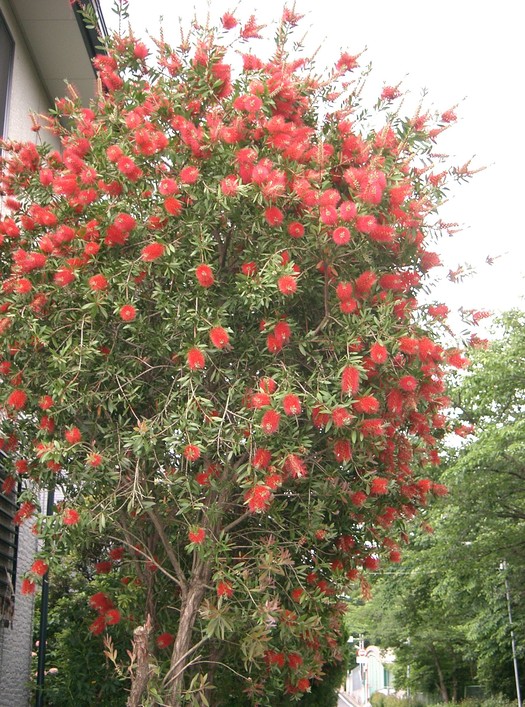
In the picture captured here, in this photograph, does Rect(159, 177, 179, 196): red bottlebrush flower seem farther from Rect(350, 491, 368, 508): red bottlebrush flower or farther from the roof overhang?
the roof overhang

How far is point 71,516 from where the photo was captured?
216 inches

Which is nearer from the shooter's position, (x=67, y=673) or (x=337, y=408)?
(x=337, y=408)

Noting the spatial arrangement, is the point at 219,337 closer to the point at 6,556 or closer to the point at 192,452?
the point at 192,452

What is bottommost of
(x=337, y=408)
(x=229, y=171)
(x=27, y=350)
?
(x=337, y=408)

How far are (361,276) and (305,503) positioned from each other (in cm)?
172

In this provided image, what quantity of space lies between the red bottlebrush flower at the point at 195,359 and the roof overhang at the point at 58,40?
471 cm

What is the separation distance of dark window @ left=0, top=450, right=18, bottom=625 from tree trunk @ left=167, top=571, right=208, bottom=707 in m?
2.49

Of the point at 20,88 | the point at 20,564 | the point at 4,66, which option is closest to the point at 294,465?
the point at 20,564

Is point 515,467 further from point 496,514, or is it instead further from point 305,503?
point 305,503

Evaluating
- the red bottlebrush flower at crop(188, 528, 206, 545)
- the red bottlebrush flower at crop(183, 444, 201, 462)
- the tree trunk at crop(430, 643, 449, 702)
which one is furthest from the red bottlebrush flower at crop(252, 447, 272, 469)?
the tree trunk at crop(430, 643, 449, 702)

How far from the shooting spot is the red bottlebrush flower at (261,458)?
5.34 meters

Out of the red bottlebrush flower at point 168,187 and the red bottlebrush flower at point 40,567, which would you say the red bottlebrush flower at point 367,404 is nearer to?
the red bottlebrush flower at point 168,187

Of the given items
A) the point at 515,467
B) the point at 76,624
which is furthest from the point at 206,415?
the point at 515,467

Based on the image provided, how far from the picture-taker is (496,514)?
19.2 meters
